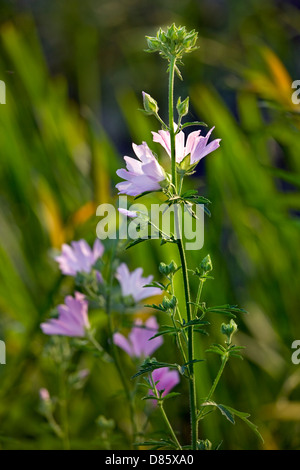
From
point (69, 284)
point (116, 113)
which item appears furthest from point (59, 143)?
point (116, 113)

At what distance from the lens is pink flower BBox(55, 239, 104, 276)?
1.65 feet

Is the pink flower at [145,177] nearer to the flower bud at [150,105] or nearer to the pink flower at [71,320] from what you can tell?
the flower bud at [150,105]

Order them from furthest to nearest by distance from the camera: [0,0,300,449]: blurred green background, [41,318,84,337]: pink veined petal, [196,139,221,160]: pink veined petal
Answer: [0,0,300,449]: blurred green background, [41,318,84,337]: pink veined petal, [196,139,221,160]: pink veined petal

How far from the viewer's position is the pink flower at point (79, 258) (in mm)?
503

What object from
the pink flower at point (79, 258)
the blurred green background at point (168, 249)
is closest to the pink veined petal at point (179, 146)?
the pink flower at point (79, 258)

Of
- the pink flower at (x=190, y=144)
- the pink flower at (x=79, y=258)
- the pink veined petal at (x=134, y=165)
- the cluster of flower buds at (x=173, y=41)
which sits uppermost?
the cluster of flower buds at (x=173, y=41)

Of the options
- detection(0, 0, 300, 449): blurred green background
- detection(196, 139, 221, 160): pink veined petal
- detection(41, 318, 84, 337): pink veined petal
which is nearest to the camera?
detection(196, 139, 221, 160): pink veined petal

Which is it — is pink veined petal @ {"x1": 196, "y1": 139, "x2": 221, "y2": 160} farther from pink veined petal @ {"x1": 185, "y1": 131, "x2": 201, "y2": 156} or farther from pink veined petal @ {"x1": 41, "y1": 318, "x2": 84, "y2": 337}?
pink veined petal @ {"x1": 41, "y1": 318, "x2": 84, "y2": 337}

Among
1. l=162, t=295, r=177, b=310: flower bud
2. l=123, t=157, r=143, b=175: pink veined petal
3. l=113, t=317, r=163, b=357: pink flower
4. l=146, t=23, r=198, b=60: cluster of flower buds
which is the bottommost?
l=113, t=317, r=163, b=357: pink flower

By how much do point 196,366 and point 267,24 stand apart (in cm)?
115

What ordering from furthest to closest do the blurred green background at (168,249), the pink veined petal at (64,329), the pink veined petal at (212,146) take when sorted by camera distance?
the blurred green background at (168,249)
the pink veined petal at (64,329)
the pink veined petal at (212,146)

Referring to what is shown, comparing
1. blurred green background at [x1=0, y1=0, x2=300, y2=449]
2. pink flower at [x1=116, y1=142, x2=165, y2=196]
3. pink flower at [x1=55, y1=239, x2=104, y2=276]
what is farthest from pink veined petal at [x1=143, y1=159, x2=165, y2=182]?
blurred green background at [x1=0, y1=0, x2=300, y2=449]

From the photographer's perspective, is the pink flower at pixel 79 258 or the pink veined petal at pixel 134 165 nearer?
the pink veined petal at pixel 134 165
